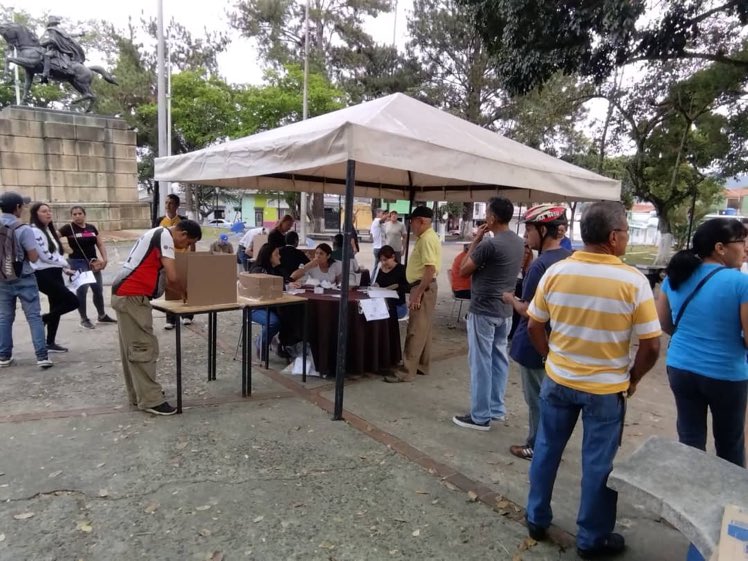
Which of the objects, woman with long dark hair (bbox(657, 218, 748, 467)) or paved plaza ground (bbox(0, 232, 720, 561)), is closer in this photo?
woman with long dark hair (bbox(657, 218, 748, 467))

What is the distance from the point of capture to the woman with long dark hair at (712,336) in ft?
7.93

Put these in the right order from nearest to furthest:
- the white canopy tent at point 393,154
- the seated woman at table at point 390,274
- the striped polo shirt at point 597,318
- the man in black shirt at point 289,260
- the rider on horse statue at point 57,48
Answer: the striped polo shirt at point 597,318
the white canopy tent at point 393,154
the seated woman at table at point 390,274
the man in black shirt at point 289,260
the rider on horse statue at point 57,48

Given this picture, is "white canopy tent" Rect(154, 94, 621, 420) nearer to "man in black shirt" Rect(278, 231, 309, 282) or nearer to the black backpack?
"man in black shirt" Rect(278, 231, 309, 282)

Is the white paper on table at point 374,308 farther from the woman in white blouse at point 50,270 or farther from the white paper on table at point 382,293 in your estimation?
the woman in white blouse at point 50,270

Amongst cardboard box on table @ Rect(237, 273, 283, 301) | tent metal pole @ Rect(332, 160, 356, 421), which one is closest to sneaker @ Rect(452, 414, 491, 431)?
tent metal pole @ Rect(332, 160, 356, 421)

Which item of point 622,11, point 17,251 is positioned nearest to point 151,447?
point 17,251

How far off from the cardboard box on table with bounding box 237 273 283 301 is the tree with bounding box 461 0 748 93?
5.72 meters

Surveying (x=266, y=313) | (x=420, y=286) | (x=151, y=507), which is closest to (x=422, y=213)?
(x=420, y=286)

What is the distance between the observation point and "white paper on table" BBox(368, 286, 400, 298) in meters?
5.12

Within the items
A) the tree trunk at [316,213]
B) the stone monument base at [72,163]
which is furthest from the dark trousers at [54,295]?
the tree trunk at [316,213]

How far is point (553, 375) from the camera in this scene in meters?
2.37

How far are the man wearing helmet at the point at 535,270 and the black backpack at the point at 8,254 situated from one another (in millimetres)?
4661

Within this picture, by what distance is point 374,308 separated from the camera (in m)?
4.89

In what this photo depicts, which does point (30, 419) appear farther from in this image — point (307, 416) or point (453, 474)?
point (453, 474)
